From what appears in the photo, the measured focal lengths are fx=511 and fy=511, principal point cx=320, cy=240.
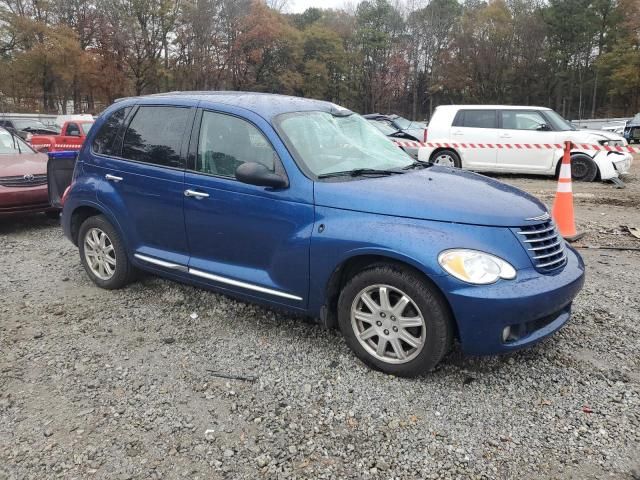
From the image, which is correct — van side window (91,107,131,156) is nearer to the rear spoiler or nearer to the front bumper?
the rear spoiler

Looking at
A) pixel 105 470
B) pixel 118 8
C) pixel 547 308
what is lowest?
pixel 105 470

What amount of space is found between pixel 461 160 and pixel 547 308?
31.3 ft

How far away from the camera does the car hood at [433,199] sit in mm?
3062

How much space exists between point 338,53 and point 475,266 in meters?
55.8

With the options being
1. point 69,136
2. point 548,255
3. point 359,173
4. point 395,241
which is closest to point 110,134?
point 359,173

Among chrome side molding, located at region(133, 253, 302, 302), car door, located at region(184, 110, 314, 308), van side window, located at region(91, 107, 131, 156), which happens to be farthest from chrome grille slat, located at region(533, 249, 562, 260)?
van side window, located at region(91, 107, 131, 156)

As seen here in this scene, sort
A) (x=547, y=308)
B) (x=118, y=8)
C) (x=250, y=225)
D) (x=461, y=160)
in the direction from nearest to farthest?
(x=547, y=308) → (x=250, y=225) → (x=461, y=160) → (x=118, y=8)

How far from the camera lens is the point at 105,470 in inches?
97.3

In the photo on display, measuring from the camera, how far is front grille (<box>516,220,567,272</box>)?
121 inches

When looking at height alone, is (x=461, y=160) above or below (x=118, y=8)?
below

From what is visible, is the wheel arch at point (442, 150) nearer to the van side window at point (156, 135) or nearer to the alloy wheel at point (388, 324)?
the van side window at point (156, 135)

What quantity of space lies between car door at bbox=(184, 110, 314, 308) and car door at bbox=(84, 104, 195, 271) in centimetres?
14

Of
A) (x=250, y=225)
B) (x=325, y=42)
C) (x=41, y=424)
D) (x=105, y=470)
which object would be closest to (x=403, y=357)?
(x=250, y=225)

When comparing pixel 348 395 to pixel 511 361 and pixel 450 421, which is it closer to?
pixel 450 421
